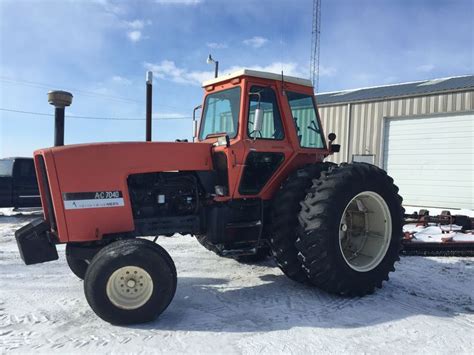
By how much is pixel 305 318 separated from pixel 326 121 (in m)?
13.2

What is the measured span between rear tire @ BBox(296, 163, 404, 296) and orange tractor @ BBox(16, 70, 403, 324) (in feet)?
0.04

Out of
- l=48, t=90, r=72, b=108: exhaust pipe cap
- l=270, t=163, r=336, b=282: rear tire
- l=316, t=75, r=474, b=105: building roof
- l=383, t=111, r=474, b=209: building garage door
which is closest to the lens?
l=270, t=163, r=336, b=282: rear tire

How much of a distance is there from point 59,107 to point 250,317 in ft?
14.8

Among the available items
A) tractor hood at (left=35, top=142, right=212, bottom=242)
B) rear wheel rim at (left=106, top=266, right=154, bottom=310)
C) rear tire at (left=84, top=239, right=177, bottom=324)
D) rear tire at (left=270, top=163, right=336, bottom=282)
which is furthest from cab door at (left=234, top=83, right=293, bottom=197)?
rear wheel rim at (left=106, top=266, right=154, bottom=310)

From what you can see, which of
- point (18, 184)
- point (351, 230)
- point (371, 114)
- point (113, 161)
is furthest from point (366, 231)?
point (371, 114)

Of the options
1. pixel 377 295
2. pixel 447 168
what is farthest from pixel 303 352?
pixel 447 168

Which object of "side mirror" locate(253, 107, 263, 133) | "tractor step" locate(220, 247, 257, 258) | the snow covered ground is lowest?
the snow covered ground

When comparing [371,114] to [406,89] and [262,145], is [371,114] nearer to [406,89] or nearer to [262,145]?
[406,89]

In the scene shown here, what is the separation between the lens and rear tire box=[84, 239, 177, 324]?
388 cm

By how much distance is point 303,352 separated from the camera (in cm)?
345

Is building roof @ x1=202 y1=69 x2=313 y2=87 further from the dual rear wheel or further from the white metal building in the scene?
the white metal building

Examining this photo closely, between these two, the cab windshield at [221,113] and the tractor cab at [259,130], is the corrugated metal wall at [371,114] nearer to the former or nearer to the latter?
the tractor cab at [259,130]

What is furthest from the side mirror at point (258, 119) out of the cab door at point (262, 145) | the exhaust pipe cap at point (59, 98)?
the exhaust pipe cap at point (59, 98)

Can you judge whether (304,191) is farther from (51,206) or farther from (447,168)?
(447,168)
